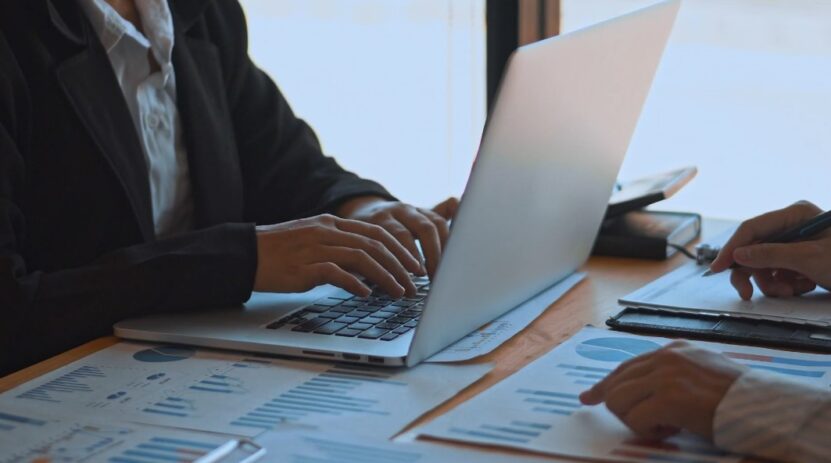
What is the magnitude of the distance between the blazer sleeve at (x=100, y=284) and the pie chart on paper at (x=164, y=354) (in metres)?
0.09

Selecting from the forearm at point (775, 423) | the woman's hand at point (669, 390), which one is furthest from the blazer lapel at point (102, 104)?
the forearm at point (775, 423)

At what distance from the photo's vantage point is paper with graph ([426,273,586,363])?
107cm

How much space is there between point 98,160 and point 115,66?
0.16m

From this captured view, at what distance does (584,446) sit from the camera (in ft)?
2.76

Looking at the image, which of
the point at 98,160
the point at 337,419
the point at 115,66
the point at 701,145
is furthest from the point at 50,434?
the point at 701,145

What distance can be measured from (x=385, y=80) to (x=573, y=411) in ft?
6.78

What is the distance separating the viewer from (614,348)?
1093 mm

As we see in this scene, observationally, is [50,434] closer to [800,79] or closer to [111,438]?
[111,438]

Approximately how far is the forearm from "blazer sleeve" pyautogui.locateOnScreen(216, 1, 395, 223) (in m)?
0.91

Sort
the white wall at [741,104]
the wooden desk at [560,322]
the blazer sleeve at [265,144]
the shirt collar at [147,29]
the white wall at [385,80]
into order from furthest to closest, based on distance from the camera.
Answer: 1. the white wall at [385,80]
2. the white wall at [741,104]
3. the blazer sleeve at [265,144]
4. the shirt collar at [147,29]
5. the wooden desk at [560,322]

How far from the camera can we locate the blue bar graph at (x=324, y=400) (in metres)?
0.91

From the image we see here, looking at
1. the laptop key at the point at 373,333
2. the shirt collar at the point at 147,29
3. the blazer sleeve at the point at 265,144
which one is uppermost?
the shirt collar at the point at 147,29

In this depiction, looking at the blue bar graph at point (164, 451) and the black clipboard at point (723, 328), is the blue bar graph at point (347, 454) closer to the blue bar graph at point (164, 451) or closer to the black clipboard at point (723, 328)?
the blue bar graph at point (164, 451)

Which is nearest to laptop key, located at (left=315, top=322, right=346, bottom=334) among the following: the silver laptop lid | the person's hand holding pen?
the silver laptop lid
